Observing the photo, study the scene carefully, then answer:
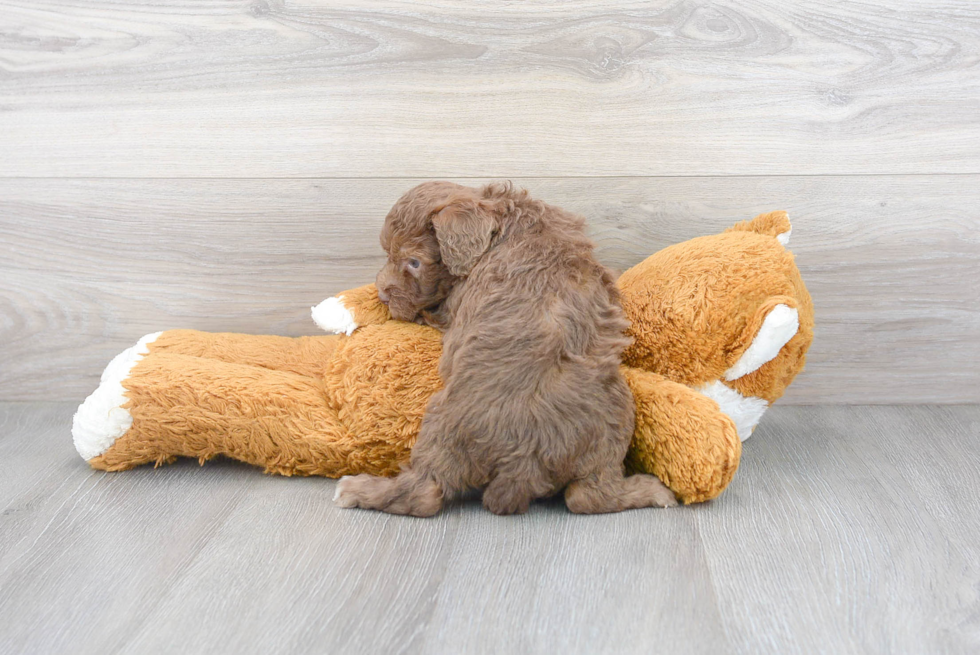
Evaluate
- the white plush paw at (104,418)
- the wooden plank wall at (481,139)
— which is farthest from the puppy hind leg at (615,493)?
the white plush paw at (104,418)

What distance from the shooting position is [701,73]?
1183 millimetres

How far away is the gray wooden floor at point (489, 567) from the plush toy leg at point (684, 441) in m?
0.05

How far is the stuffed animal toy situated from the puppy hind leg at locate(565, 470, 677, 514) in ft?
0.06

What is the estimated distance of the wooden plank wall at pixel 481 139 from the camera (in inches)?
46.4

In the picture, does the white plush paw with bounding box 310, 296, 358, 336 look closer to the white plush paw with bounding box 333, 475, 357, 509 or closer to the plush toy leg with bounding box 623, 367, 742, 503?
the white plush paw with bounding box 333, 475, 357, 509

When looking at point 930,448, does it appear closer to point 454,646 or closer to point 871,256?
point 871,256

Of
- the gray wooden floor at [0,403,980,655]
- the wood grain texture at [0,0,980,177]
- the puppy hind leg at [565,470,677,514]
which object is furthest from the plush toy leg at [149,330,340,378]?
the puppy hind leg at [565,470,677,514]

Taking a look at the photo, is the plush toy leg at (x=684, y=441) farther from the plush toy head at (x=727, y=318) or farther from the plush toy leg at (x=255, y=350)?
the plush toy leg at (x=255, y=350)

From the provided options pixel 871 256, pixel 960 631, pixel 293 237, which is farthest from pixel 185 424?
pixel 871 256

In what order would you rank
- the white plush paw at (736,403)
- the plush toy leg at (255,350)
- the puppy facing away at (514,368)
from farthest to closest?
the plush toy leg at (255,350), the white plush paw at (736,403), the puppy facing away at (514,368)

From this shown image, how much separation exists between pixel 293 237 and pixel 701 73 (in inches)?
27.4

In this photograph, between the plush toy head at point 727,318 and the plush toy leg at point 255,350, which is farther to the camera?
the plush toy leg at point 255,350

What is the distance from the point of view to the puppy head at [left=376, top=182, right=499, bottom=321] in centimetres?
95

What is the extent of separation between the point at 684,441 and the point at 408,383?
0.36 m
